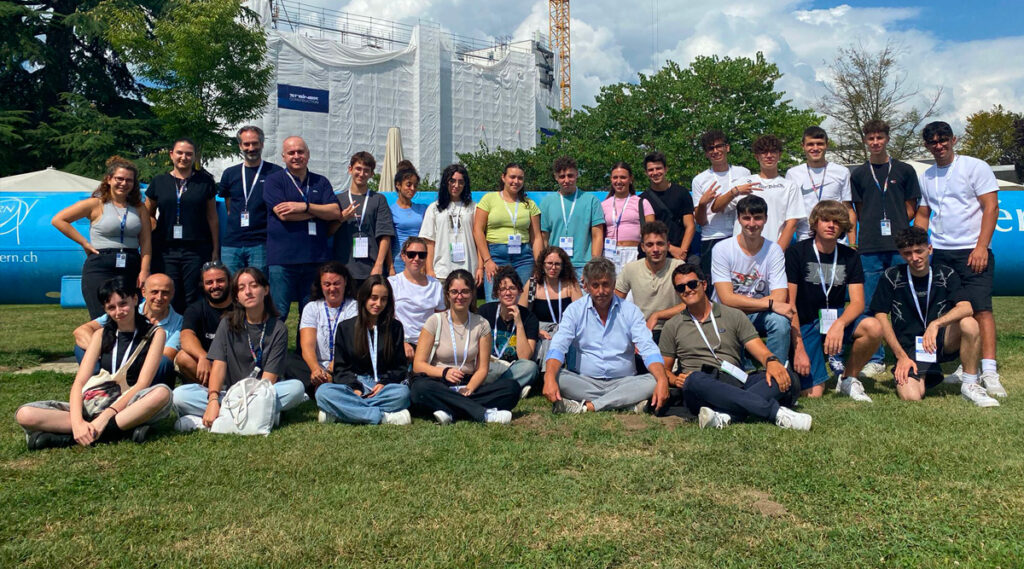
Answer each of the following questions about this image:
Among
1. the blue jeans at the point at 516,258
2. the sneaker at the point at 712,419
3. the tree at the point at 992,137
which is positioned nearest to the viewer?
the sneaker at the point at 712,419

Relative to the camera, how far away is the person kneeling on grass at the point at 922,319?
5715mm

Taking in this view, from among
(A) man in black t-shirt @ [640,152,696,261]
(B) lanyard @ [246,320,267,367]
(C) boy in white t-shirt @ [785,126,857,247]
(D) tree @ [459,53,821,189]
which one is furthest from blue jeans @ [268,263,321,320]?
(D) tree @ [459,53,821,189]

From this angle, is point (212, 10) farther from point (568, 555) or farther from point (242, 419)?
point (568, 555)

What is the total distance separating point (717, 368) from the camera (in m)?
5.10

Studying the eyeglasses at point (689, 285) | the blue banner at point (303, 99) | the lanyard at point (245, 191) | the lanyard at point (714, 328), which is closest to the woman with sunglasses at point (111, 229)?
the lanyard at point (245, 191)

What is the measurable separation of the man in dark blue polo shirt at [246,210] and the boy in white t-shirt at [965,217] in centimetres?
576

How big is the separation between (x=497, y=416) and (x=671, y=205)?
9.55 ft

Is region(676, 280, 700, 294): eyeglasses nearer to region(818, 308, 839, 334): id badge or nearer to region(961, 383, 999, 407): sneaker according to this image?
region(818, 308, 839, 334): id badge

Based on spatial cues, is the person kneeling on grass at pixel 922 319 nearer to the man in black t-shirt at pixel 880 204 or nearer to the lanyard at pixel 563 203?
the man in black t-shirt at pixel 880 204

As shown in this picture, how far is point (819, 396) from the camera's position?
579 cm

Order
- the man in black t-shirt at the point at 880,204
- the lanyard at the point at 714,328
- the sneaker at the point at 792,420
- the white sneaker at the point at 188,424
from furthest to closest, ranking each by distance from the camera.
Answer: the man in black t-shirt at the point at 880,204, the lanyard at the point at 714,328, the white sneaker at the point at 188,424, the sneaker at the point at 792,420

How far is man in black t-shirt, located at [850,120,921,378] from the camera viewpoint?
650 centimetres

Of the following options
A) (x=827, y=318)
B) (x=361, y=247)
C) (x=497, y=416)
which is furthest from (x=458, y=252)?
(x=827, y=318)

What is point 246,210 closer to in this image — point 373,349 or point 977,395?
point 373,349
